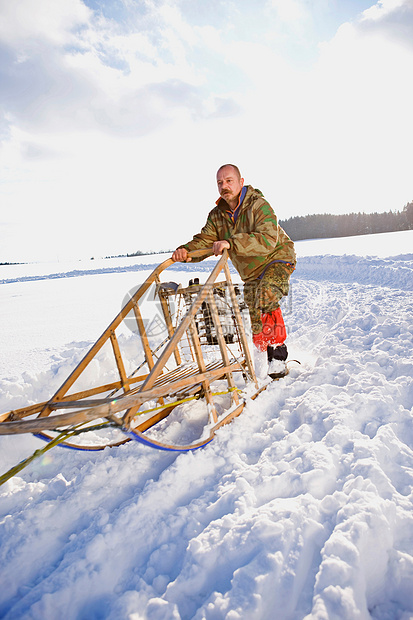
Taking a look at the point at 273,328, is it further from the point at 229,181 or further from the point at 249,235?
the point at 229,181

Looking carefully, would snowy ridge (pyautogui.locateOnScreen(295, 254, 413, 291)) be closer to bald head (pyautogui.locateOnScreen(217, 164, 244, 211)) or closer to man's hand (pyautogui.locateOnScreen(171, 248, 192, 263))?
bald head (pyautogui.locateOnScreen(217, 164, 244, 211))

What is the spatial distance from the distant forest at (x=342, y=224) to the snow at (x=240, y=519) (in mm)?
62543

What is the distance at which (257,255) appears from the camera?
3.35 metres

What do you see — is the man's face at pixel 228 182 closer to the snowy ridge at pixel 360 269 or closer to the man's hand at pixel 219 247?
the man's hand at pixel 219 247

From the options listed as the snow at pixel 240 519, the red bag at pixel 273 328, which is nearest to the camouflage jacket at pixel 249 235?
the red bag at pixel 273 328

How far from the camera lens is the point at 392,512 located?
149 cm

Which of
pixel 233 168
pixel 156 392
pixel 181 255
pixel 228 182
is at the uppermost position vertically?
pixel 233 168

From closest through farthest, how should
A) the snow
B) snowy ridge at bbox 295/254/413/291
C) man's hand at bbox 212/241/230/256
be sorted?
the snow < man's hand at bbox 212/241/230/256 < snowy ridge at bbox 295/254/413/291

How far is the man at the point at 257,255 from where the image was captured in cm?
307

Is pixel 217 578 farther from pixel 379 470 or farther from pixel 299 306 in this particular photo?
pixel 299 306

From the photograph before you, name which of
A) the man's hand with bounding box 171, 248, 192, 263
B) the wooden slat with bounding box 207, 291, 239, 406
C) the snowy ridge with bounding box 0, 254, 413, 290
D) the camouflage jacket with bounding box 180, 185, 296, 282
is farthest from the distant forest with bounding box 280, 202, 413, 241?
the wooden slat with bounding box 207, 291, 239, 406

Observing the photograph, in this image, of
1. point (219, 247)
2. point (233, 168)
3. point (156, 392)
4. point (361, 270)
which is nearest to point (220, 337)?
point (219, 247)

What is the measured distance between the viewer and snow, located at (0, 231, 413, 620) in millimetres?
1283

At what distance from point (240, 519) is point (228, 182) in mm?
2660
